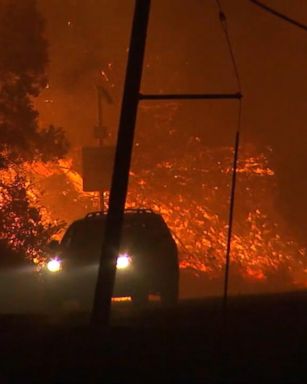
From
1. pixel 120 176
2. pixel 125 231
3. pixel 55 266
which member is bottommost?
pixel 55 266

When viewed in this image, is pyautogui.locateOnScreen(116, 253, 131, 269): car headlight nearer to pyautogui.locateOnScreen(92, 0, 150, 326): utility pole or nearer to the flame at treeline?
pyautogui.locateOnScreen(92, 0, 150, 326): utility pole

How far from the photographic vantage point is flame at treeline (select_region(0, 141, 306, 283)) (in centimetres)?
5375

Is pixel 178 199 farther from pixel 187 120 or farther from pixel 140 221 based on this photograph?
pixel 140 221

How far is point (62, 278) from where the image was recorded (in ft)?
56.5

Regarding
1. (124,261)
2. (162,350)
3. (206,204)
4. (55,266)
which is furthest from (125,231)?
(206,204)

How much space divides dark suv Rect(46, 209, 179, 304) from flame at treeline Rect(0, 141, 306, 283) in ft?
113

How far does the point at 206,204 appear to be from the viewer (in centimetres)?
5581

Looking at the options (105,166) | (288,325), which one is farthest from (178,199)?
(288,325)

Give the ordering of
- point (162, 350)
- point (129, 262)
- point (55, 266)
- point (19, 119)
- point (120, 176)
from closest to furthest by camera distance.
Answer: point (162, 350), point (120, 176), point (129, 262), point (55, 266), point (19, 119)

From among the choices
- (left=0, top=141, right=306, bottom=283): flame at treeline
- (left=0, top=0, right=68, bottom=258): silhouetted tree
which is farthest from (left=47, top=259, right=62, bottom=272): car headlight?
(left=0, top=141, right=306, bottom=283): flame at treeline

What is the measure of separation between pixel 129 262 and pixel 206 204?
39272 mm

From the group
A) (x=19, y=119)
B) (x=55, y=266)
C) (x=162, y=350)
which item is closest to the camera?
(x=162, y=350)

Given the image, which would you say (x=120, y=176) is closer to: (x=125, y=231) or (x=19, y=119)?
(x=125, y=231)

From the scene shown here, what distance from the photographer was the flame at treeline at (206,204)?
53.8 m
